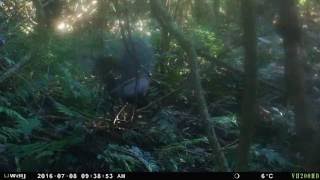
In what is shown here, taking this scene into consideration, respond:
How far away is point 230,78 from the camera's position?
5.43m

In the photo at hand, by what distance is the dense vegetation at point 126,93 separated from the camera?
3.91m

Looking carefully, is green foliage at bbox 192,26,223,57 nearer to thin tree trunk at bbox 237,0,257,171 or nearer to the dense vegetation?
the dense vegetation

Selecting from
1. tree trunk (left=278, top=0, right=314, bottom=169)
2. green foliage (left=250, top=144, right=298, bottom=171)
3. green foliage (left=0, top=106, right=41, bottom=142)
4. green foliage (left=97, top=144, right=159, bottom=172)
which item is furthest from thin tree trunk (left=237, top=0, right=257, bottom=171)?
green foliage (left=0, top=106, right=41, bottom=142)

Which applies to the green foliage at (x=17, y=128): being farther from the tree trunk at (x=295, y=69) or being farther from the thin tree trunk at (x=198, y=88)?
the tree trunk at (x=295, y=69)

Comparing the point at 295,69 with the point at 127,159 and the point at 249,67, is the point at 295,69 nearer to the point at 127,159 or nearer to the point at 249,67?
the point at 249,67

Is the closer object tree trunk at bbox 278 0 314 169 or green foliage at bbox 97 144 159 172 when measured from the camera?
tree trunk at bbox 278 0 314 169

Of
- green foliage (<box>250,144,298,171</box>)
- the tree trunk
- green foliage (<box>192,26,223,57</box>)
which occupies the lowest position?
green foliage (<box>250,144,298,171</box>)

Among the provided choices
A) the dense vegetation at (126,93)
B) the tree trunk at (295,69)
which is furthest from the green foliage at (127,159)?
the tree trunk at (295,69)

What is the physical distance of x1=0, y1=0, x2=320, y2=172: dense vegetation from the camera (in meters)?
3.91

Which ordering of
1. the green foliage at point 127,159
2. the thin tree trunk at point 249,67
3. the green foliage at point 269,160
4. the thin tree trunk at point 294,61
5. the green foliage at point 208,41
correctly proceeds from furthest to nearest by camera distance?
the green foliage at point 208,41 → the green foliage at point 269,160 → the green foliage at point 127,159 → the thin tree trunk at point 249,67 → the thin tree trunk at point 294,61

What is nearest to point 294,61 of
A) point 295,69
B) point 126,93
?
point 295,69

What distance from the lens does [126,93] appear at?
5043 mm

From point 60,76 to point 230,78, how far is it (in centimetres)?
177

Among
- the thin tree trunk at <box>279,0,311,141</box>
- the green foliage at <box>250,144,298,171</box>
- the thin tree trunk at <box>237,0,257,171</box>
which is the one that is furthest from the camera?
the green foliage at <box>250,144,298,171</box>
